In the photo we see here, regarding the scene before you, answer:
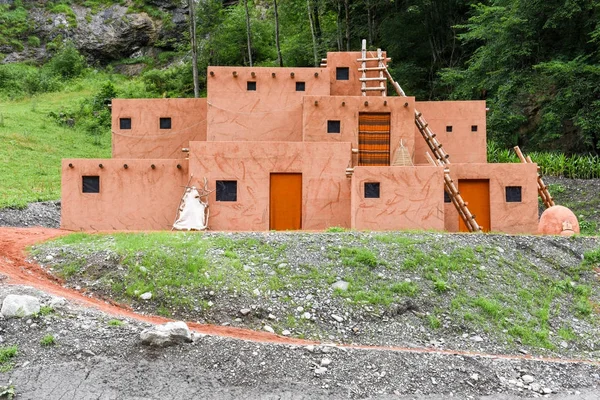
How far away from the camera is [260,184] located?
18.3 meters

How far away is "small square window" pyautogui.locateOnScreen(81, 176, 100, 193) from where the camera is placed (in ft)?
61.5

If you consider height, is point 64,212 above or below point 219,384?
above

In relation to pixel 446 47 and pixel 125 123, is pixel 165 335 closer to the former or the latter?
pixel 125 123

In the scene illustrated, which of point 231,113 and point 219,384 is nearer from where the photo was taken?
point 219,384

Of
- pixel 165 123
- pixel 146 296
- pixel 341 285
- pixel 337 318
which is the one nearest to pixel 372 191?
pixel 341 285

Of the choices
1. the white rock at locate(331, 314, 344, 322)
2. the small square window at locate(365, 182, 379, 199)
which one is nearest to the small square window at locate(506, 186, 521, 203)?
the small square window at locate(365, 182, 379, 199)

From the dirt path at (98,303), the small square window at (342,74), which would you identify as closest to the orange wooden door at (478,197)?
the small square window at (342,74)

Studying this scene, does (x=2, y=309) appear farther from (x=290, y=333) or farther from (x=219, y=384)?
(x=290, y=333)

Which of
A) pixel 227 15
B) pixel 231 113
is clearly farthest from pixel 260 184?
pixel 227 15

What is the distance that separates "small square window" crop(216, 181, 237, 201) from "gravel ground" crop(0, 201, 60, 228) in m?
7.68

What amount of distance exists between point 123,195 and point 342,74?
8.83 m

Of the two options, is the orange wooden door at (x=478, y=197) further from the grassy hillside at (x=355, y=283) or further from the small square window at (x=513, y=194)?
the grassy hillside at (x=355, y=283)

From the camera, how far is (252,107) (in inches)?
822

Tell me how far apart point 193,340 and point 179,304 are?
5.89 ft
